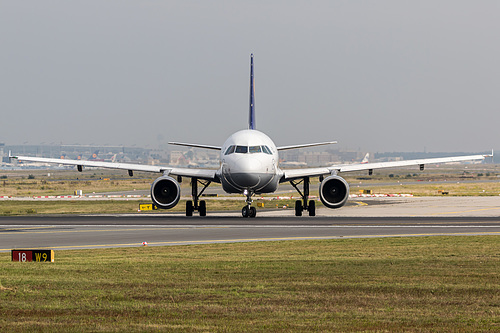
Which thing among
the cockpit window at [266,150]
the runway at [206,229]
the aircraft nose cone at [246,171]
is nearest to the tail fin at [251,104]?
the cockpit window at [266,150]

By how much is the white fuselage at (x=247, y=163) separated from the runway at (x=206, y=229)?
209 centimetres

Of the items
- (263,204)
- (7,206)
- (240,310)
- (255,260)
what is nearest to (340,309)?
(240,310)

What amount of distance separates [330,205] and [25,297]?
30.8 m

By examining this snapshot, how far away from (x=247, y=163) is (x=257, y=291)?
2727cm

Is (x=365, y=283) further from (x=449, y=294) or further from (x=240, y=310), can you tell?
(x=240, y=310)

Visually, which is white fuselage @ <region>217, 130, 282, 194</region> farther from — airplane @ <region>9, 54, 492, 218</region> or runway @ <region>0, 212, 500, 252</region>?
runway @ <region>0, 212, 500, 252</region>

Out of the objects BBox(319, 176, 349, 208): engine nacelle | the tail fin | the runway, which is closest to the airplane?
BBox(319, 176, 349, 208): engine nacelle

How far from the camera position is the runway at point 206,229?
100 ft

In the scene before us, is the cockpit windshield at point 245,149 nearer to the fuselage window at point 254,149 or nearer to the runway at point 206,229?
the fuselage window at point 254,149

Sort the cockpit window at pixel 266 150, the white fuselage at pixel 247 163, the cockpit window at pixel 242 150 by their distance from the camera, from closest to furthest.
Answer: the white fuselage at pixel 247 163 < the cockpit window at pixel 242 150 < the cockpit window at pixel 266 150

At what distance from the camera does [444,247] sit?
2627 centimetres

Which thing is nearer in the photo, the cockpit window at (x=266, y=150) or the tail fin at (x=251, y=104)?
the cockpit window at (x=266, y=150)

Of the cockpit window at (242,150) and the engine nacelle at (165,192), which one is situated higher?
the cockpit window at (242,150)

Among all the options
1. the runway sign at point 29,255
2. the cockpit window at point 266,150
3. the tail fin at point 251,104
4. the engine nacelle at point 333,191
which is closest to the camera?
the runway sign at point 29,255
